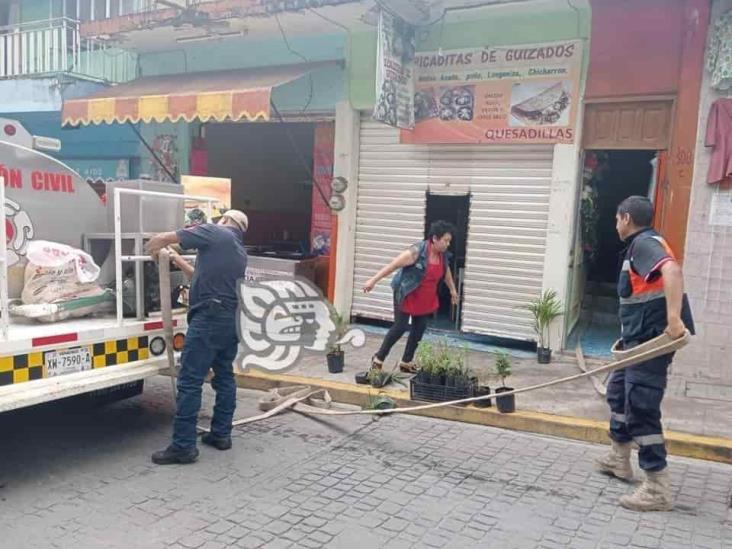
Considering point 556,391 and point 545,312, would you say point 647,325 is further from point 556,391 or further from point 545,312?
point 545,312

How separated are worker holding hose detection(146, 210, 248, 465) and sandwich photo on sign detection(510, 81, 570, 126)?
4.19 metres

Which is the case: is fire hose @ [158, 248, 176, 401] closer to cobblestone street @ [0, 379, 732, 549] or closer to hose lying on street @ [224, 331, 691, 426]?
cobblestone street @ [0, 379, 732, 549]

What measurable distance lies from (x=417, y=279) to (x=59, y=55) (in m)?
7.23

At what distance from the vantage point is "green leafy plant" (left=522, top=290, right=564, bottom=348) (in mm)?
7203

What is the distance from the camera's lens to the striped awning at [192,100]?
7.52m

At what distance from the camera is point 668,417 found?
5422 millimetres

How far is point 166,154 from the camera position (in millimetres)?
10383

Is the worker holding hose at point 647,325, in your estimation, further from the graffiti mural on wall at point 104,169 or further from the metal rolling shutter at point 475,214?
the graffiti mural on wall at point 104,169

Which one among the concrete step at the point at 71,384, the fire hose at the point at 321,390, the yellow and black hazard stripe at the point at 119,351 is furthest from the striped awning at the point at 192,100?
the concrete step at the point at 71,384

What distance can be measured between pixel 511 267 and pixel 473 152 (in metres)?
1.45

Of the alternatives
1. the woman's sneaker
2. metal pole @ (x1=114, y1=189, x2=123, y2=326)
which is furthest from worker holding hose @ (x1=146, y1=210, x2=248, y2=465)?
the woman's sneaker

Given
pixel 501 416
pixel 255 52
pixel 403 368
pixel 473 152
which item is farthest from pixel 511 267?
pixel 255 52

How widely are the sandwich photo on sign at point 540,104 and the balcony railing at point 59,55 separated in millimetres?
6279

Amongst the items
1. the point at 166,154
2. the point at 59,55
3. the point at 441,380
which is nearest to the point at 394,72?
the point at 441,380
